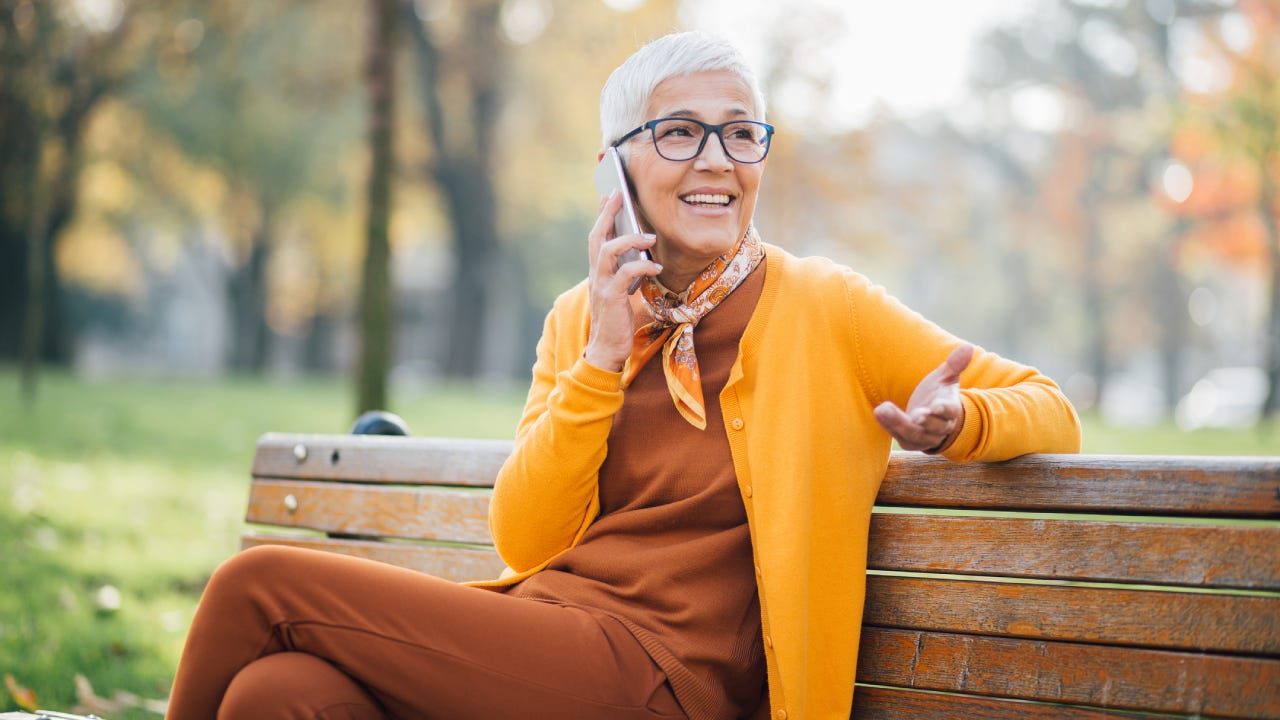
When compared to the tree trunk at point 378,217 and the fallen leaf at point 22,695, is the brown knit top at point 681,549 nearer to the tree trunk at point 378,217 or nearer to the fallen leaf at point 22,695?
the fallen leaf at point 22,695

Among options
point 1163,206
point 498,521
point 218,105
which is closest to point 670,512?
point 498,521

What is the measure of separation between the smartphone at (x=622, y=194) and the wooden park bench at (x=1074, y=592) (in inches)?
30.3

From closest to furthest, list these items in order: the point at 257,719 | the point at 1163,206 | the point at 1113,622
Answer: the point at 257,719
the point at 1113,622
the point at 1163,206

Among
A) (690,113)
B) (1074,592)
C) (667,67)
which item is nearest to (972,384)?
(1074,592)

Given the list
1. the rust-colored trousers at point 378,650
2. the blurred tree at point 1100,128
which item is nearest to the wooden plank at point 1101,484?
the rust-colored trousers at point 378,650

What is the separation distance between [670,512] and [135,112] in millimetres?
27749

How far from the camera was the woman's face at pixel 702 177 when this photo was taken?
9.48ft

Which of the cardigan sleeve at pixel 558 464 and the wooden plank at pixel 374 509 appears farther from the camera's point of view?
the wooden plank at pixel 374 509

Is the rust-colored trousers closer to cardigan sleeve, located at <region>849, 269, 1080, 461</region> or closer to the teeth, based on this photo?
cardigan sleeve, located at <region>849, 269, 1080, 461</region>

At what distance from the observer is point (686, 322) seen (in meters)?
2.88

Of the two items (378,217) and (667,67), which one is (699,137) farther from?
(378,217)

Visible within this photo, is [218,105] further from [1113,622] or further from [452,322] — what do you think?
[1113,622]

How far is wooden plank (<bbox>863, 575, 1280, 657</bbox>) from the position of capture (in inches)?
92.7

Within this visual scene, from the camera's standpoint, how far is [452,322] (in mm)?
28672
